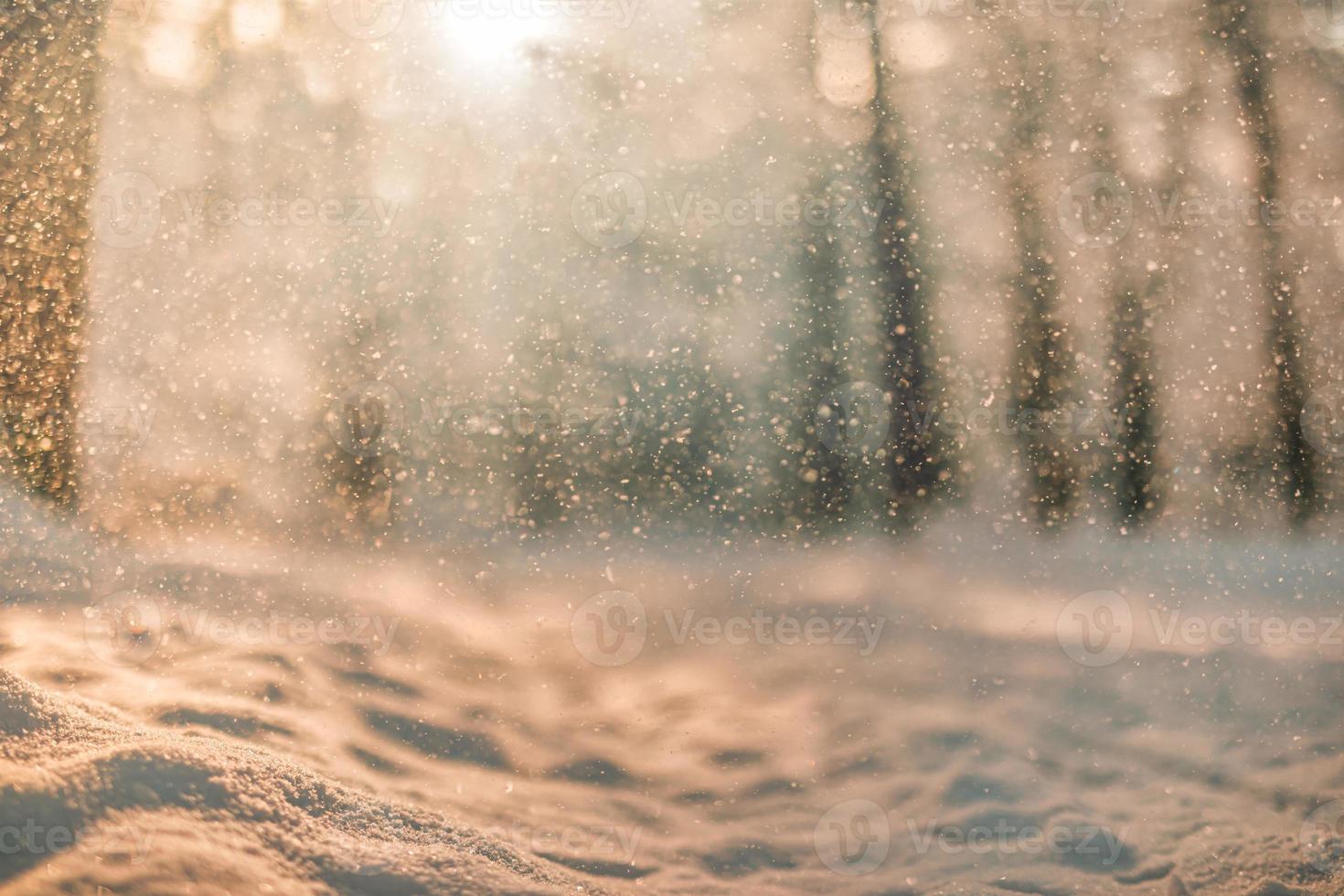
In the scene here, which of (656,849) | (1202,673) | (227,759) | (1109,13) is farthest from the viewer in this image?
(1109,13)

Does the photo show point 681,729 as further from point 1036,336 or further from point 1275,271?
point 1275,271

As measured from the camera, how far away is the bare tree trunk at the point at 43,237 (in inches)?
66.6

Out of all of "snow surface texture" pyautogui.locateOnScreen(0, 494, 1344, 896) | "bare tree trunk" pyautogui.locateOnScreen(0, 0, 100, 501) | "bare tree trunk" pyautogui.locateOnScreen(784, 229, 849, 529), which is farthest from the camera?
"bare tree trunk" pyautogui.locateOnScreen(0, 0, 100, 501)

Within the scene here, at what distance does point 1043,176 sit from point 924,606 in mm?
866

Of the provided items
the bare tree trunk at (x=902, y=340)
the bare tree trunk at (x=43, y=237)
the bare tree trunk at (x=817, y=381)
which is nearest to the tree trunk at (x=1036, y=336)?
the bare tree trunk at (x=902, y=340)

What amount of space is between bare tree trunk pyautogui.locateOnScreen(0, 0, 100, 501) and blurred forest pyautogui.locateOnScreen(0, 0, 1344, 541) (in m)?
0.02

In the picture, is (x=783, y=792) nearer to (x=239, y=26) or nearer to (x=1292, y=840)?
(x=1292, y=840)

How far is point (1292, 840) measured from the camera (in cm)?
137

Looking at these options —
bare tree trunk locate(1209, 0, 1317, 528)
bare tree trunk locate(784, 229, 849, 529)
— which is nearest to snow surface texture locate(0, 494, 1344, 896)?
bare tree trunk locate(784, 229, 849, 529)

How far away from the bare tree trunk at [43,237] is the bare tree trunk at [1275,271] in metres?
2.29

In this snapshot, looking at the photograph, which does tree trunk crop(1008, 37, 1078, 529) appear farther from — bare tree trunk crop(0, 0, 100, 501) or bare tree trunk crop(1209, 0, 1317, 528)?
bare tree trunk crop(0, 0, 100, 501)

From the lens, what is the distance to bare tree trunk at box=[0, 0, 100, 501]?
169 centimetres

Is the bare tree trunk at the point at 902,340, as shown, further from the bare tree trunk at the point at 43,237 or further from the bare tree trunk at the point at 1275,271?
the bare tree trunk at the point at 43,237

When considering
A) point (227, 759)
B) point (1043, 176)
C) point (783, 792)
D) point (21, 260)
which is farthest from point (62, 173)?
point (1043, 176)
